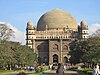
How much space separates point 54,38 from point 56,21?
51.8 ft

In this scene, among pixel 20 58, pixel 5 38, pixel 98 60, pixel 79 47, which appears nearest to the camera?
pixel 98 60

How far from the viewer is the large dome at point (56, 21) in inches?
6624

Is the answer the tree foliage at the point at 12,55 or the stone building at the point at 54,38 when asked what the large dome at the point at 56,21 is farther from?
the tree foliage at the point at 12,55

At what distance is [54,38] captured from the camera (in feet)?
512

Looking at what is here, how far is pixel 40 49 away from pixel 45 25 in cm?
1596

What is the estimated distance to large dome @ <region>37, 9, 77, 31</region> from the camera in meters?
168

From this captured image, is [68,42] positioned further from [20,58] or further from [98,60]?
[98,60]

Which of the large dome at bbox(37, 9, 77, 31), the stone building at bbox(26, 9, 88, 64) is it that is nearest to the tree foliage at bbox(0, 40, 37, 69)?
the stone building at bbox(26, 9, 88, 64)

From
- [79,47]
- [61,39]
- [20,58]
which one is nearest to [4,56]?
[20,58]

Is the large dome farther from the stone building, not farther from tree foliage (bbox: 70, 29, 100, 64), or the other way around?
tree foliage (bbox: 70, 29, 100, 64)

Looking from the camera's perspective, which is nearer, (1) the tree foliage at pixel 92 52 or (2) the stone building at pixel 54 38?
(1) the tree foliage at pixel 92 52

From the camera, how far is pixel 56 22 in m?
170

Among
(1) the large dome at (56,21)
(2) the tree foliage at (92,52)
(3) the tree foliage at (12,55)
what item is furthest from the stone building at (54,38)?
(3) the tree foliage at (12,55)

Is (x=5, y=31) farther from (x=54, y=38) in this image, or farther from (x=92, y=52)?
(x=54, y=38)
